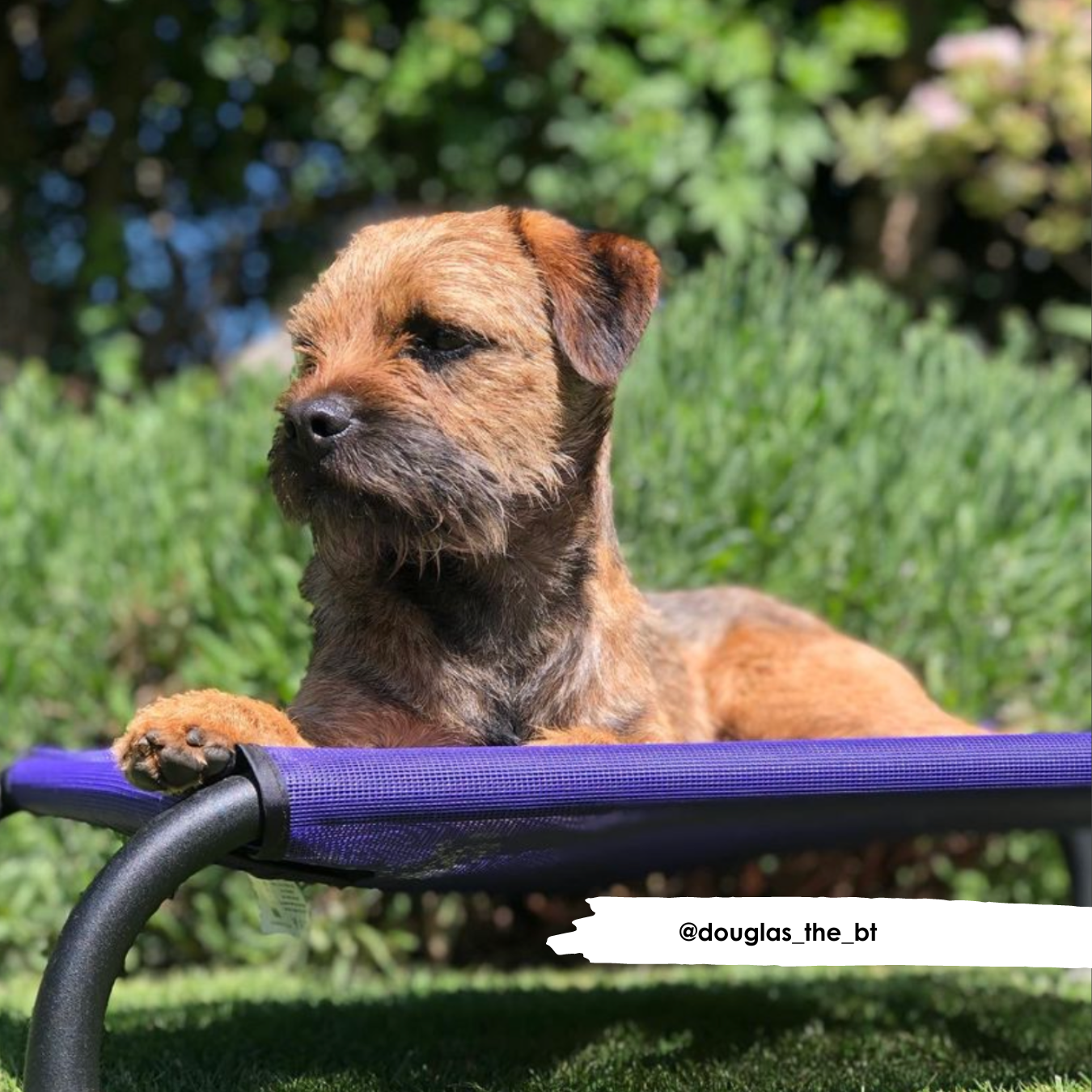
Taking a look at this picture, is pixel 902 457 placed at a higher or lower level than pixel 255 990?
higher

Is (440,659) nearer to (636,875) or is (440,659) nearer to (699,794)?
(699,794)

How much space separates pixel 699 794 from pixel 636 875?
1843 mm

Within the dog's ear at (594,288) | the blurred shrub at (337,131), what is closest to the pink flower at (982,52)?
the blurred shrub at (337,131)

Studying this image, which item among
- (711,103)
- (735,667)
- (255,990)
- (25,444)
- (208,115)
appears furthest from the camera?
(208,115)

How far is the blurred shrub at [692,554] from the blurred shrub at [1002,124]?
135 cm

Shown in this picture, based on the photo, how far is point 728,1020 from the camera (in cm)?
403

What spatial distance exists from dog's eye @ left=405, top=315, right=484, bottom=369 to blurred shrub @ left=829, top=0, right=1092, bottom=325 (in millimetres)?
3840

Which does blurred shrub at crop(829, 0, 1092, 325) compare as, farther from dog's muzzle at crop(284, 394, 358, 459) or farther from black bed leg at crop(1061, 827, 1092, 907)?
dog's muzzle at crop(284, 394, 358, 459)

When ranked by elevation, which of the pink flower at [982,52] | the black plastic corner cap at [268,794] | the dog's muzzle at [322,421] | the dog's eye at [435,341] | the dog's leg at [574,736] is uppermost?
the pink flower at [982,52]

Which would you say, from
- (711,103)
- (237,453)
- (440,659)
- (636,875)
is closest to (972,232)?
(711,103)

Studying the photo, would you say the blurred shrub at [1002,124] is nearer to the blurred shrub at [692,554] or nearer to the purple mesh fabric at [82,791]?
the blurred shrub at [692,554]

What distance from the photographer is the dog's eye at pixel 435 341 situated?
2775 millimetres

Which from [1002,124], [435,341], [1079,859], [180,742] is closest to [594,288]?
[435,341]

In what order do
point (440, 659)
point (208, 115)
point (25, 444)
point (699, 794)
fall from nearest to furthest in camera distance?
1. point (699, 794)
2. point (440, 659)
3. point (25, 444)
4. point (208, 115)
